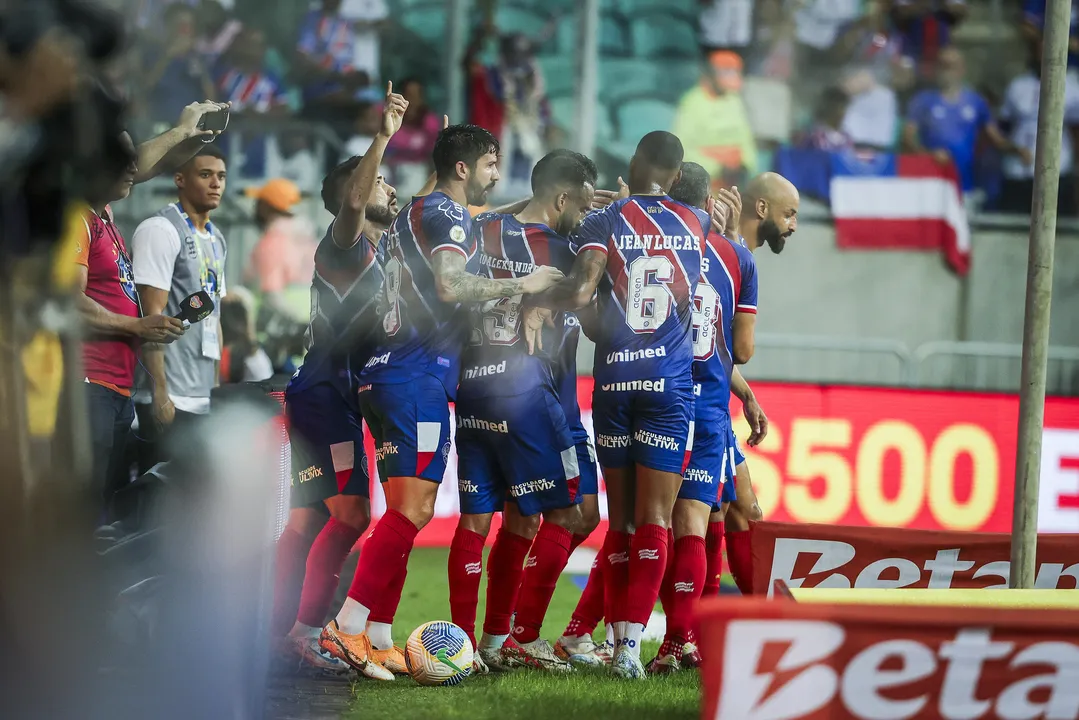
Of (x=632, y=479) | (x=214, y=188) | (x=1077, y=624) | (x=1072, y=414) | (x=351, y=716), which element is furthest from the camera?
(x=1072, y=414)

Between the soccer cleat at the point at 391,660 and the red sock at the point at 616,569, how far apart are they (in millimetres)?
948

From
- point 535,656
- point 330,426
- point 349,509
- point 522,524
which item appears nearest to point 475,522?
point 522,524

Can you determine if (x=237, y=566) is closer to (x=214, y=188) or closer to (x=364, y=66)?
(x=214, y=188)

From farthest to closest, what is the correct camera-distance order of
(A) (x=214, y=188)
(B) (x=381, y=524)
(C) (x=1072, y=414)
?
(C) (x=1072, y=414) → (A) (x=214, y=188) → (B) (x=381, y=524)

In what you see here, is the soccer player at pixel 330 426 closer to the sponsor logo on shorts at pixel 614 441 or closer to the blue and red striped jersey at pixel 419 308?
the blue and red striped jersey at pixel 419 308

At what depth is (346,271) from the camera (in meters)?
5.67

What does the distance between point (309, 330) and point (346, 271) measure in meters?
0.36

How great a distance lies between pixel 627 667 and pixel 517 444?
3.26ft

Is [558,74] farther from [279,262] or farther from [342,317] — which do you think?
[342,317]

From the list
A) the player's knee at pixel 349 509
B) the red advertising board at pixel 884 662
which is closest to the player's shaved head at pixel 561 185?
the player's knee at pixel 349 509

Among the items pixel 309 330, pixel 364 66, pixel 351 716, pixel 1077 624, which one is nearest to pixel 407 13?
pixel 364 66

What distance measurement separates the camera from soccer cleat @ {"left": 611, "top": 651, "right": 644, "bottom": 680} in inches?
213

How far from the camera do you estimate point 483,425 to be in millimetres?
5637

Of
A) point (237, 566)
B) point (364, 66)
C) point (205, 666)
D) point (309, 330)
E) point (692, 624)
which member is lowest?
point (692, 624)
